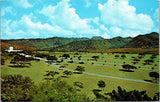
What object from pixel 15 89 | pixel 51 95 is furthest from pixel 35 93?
pixel 15 89

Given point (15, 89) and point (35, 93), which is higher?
point (15, 89)

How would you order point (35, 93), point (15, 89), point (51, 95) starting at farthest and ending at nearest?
1. point (15, 89)
2. point (35, 93)
3. point (51, 95)

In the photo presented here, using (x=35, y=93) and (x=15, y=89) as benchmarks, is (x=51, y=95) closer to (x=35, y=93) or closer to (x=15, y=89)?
(x=35, y=93)

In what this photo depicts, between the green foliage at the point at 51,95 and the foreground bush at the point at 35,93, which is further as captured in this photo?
the foreground bush at the point at 35,93

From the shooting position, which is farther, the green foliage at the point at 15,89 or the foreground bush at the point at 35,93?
the green foliage at the point at 15,89

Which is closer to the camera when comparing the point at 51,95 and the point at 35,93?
the point at 51,95

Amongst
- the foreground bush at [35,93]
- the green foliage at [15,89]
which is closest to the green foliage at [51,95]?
the foreground bush at [35,93]

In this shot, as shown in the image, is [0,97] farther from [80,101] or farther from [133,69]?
[133,69]

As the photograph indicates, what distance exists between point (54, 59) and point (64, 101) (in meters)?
64.5

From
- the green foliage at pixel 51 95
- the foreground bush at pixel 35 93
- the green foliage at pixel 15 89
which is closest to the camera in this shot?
the green foliage at pixel 51 95

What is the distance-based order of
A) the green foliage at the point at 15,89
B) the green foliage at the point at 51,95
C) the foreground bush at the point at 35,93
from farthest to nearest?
the green foliage at the point at 15,89, the foreground bush at the point at 35,93, the green foliage at the point at 51,95

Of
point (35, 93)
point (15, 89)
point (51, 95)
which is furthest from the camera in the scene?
point (15, 89)

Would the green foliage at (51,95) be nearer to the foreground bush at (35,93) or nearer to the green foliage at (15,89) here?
the foreground bush at (35,93)

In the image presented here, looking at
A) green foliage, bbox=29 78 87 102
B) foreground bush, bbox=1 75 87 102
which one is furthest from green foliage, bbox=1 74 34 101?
green foliage, bbox=29 78 87 102
